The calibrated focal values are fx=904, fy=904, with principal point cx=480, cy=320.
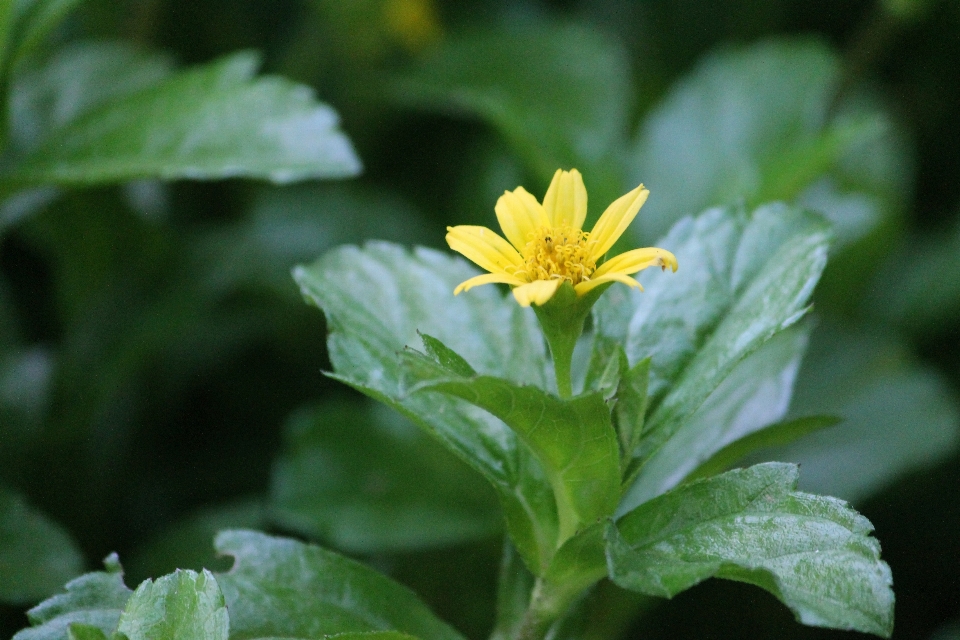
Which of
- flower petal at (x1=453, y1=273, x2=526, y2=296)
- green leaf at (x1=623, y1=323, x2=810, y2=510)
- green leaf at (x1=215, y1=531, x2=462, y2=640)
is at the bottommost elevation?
green leaf at (x1=215, y1=531, x2=462, y2=640)

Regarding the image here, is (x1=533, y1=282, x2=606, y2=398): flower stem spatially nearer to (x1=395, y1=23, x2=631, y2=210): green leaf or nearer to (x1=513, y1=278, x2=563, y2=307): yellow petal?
(x1=513, y1=278, x2=563, y2=307): yellow petal

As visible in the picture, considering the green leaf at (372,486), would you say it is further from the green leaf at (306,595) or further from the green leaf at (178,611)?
the green leaf at (178,611)

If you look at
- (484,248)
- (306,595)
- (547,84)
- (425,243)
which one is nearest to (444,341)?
(484,248)

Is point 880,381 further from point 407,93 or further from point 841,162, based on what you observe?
point 407,93

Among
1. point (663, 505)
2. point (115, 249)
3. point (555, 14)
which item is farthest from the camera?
point (555, 14)

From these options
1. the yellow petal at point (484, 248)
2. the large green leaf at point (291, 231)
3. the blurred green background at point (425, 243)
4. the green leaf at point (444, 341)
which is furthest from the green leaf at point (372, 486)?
the yellow petal at point (484, 248)

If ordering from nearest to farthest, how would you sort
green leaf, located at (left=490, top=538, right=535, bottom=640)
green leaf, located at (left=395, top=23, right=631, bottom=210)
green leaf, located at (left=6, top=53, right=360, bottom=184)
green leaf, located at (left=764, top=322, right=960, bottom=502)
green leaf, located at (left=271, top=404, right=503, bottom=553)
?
green leaf, located at (left=490, top=538, right=535, bottom=640) → green leaf, located at (left=6, top=53, right=360, bottom=184) → green leaf, located at (left=271, top=404, right=503, bottom=553) → green leaf, located at (left=764, top=322, right=960, bottom=502) → green leaf, located at (left=395, top=23, right=631, bottom=210)

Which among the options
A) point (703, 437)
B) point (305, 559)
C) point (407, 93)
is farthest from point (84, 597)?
point (407, 93)

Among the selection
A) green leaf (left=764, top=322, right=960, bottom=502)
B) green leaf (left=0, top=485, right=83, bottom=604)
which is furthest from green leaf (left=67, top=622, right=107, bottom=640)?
green leaf (left=764, top=322, right=960, bottom=502)
